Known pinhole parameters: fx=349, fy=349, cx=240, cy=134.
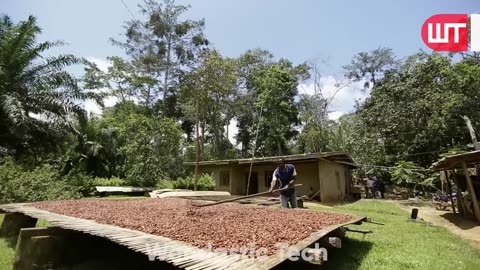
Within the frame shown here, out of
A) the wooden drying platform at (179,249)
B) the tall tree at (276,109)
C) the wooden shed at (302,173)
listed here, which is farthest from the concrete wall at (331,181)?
the tall tree at (276,109)

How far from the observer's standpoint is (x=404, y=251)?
18.4 ft

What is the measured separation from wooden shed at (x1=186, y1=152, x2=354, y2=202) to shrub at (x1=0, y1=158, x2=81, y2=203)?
26.8 feet

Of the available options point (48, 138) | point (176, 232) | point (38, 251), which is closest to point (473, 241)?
point (176, 232)

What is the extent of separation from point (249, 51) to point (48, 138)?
67.7ft

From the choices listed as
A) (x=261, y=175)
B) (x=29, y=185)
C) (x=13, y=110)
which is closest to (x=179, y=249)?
(x=13, y=110)

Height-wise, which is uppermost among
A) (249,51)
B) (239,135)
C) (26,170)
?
(249,51)

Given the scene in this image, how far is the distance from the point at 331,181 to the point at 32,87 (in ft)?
43.5

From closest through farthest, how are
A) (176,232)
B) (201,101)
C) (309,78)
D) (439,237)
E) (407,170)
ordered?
1. (176,232)
2. (439,237)
3. (407,170)
4. (201,101)
5. (309,78)

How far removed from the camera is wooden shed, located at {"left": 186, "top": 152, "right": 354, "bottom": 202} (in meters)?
15.6

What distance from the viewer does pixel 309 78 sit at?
30188mm

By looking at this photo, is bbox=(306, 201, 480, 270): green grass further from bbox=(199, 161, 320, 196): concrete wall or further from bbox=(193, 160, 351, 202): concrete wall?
bbox=(199, 161, 320, 196): concrete wall

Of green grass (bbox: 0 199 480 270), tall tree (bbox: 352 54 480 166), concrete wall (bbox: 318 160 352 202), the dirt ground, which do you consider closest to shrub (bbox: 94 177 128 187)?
concrete wall (bbox: 318 160 352 202)

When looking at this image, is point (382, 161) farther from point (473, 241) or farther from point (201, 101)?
point (473, 241)

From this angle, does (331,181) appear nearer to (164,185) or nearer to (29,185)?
(164,185)
